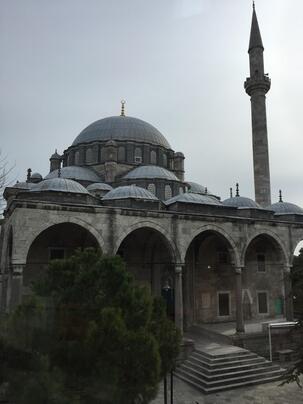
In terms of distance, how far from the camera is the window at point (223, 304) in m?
18.1

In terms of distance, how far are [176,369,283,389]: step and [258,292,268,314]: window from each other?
Answer: 22.6ft

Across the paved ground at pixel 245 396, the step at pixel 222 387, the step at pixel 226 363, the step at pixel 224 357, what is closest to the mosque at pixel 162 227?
the step at pixel 224 357

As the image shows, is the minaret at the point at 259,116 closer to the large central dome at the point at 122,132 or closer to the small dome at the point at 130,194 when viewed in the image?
the large central dome at the point at 122,132

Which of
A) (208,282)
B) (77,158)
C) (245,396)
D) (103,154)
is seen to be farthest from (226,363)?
(77,158)

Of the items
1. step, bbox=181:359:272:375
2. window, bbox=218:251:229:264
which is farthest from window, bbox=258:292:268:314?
step, bbox=181:359:272:375

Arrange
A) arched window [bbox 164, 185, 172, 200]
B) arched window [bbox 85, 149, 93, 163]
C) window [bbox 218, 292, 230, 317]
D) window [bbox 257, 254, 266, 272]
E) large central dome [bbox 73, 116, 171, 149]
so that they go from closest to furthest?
window [bbox 218, 292, 230, 317]
window [bbox 257, 254, 266, 272]
arched window [bbox 164, 185, 172, 200]
arched window [bbox 85, 149, 93, 163]
large central dome [bbox 73, 116, 171, 149]

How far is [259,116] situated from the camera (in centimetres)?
2366

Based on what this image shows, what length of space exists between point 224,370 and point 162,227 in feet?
17.2

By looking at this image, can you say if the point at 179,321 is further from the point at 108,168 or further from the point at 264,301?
the point at 108,168

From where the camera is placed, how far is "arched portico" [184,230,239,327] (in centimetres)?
1739

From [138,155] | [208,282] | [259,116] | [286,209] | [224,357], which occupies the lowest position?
[224,357]

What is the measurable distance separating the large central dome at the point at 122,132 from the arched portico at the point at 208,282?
952cm

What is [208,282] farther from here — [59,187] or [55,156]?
[55,156]

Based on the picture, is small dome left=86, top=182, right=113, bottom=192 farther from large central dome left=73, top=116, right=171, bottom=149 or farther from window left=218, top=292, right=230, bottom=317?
window left=218, top=292, right=230, bottom=317
